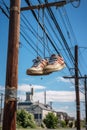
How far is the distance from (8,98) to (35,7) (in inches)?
116

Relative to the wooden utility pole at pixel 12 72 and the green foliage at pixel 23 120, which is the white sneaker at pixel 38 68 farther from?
the green foliage at pixel 23 120

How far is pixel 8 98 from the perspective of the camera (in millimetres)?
6332

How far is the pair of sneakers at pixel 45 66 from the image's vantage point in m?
7.47

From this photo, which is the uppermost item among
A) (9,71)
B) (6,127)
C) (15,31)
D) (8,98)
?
(15,31)

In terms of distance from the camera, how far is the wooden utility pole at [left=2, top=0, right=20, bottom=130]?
619cm

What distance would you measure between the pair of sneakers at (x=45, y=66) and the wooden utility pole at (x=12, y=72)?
935mm

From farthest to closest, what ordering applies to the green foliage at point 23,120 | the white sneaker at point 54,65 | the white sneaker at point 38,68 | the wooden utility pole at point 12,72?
1. the green foliage at point 23,120
2. the white sneaker at point 54,65
3. the white sneaker at point 38,68
4. the wooden utility pole at point 12,72

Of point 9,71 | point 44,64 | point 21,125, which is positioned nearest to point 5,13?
point 44,64

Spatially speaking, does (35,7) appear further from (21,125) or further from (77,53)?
(21,125)

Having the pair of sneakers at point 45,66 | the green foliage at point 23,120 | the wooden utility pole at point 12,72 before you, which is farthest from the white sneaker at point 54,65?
the green foliage at point 23,120

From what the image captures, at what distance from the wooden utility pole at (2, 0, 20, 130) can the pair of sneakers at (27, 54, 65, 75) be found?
93 cm

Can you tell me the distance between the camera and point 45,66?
780 centimetres

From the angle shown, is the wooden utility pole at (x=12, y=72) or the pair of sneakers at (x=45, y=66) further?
the pair of sneakers at (x=45, y=66)

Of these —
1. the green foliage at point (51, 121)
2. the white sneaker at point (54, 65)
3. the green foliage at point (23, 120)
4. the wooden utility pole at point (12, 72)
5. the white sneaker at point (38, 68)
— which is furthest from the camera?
the green foliage at point (51, 121)
